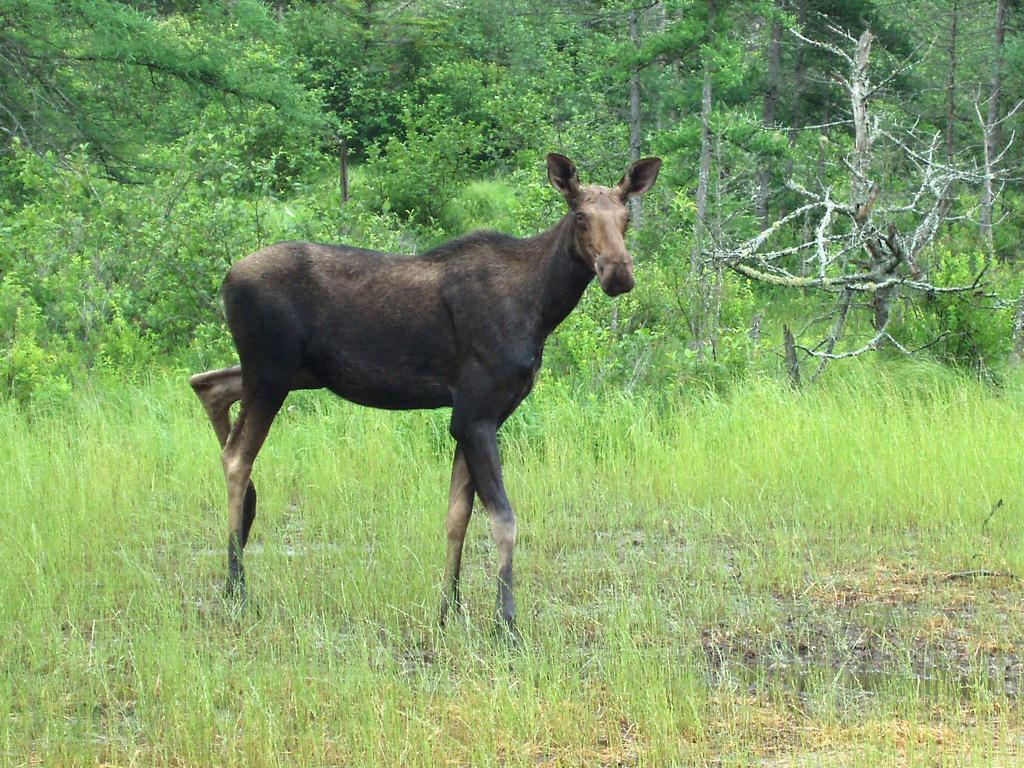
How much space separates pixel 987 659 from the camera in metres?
5.89

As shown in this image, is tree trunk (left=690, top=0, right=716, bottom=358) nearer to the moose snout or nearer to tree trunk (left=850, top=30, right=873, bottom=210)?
tree trunk (left=850, top=30, right=873, bottom=210)

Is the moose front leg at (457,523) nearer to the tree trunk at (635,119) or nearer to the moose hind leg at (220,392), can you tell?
the moose hind leg at (220,392)

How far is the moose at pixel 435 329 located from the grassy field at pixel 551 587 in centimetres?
68

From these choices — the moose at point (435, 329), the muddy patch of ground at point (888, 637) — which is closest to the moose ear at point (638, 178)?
the moose at point (435, 329)

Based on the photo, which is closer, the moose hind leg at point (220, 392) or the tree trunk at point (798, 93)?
the moose hind leg at point (220, 392)

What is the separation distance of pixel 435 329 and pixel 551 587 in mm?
1651

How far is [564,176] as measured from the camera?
21.0 ft

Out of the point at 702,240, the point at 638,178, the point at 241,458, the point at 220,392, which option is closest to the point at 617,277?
the point at 638,178

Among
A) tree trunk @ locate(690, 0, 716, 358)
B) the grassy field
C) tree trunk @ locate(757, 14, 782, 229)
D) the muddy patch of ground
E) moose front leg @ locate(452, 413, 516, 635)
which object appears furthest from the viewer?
tree trunk @ locate(757, 14, 782, 229)

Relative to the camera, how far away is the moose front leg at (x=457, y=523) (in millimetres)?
6621

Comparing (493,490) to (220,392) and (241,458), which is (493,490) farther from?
(220,392)

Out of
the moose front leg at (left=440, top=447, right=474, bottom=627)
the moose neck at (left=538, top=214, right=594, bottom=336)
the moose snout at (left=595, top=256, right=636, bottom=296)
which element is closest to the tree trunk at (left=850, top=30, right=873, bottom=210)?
the moose neck at (left=538, top=214, right=594, bottom=336)

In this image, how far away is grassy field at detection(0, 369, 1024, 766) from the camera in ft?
16.3

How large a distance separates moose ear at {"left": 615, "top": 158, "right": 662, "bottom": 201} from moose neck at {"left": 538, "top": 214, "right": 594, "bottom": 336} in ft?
1.04
